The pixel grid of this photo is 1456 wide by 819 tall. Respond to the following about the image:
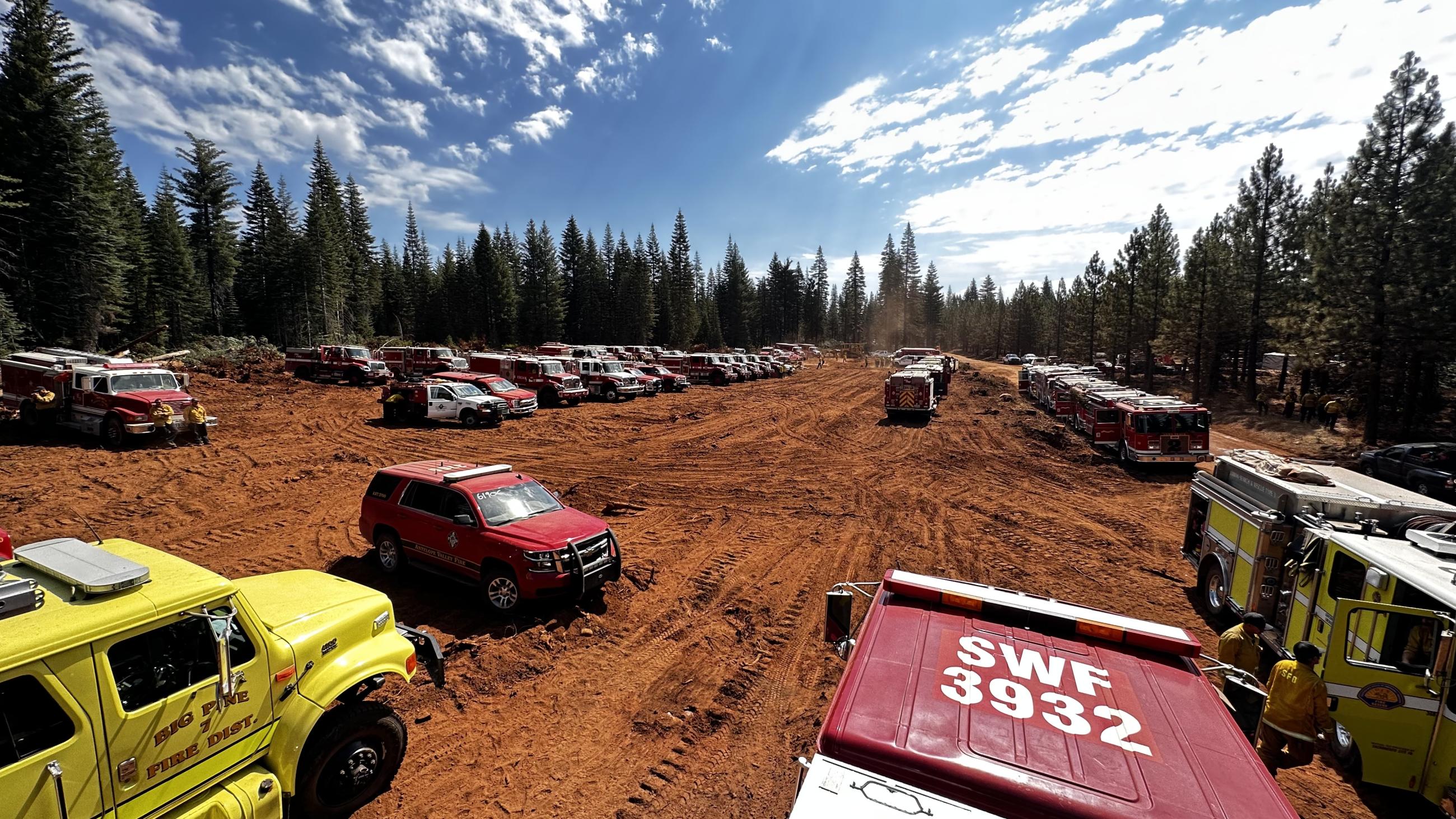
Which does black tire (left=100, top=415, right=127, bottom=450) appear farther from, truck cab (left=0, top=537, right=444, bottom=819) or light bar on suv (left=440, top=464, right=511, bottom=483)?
truck cab (left=0, top=537, right=444, bottom=819)

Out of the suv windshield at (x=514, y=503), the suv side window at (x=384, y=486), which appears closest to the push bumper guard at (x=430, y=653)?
the suv windshield at (x=514, y=503)

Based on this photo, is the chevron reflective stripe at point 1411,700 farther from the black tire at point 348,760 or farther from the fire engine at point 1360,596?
the black tire at point 348,760

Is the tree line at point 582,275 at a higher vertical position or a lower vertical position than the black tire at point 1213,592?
higher

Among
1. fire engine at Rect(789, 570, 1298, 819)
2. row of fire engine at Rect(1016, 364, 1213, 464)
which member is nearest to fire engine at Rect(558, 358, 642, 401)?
row of fire engine at Rect(1016, 364, 1213, 464)

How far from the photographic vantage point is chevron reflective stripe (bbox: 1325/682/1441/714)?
505 cm

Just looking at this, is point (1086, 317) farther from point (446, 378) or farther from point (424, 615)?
point (424, 615)

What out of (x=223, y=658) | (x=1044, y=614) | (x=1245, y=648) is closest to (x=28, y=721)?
(x=223, y=658)

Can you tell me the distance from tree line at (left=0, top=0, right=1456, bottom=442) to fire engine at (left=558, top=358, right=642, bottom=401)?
24045 mm

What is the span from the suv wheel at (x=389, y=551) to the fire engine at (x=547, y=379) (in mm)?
20114

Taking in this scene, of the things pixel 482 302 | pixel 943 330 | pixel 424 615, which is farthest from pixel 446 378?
pixel 943 330

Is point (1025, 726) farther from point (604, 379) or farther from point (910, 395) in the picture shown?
point (604, 379)

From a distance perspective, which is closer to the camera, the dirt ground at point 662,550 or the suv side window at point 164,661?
the suv side window at point 164,661

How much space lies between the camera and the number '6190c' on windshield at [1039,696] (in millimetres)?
3016

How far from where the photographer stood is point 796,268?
4247 inches
